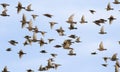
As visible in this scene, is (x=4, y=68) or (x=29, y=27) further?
(x=4, y=68)

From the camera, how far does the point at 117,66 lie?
12269 centimetres

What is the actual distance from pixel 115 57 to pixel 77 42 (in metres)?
5.67

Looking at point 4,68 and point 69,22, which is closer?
point 69,22

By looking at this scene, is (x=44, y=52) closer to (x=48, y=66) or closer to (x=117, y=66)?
(x=48, y=66)

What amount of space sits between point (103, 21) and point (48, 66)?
1059 centimetres

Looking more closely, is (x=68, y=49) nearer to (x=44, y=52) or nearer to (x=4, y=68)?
(x=44, y=52)

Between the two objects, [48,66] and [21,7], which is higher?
[21,7]

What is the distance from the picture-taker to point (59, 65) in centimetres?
12750

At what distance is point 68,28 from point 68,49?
349 centimetres

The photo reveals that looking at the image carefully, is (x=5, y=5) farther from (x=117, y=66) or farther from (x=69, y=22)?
(x=117, y=66)

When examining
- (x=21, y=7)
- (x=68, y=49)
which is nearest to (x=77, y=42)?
(x=68, y=49)

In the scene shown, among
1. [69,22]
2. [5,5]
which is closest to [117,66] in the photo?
[69,22]

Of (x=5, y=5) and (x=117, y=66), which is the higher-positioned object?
(x=5, y=5)

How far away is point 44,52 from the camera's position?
411ft
